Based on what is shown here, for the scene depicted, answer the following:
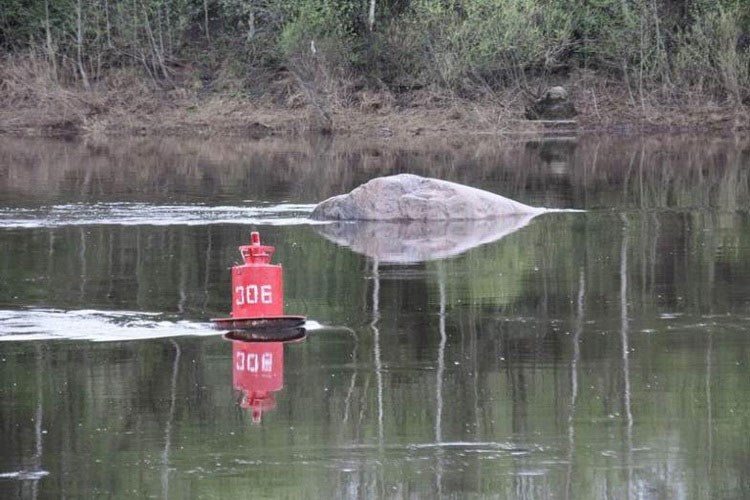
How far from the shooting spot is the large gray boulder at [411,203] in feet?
69.5

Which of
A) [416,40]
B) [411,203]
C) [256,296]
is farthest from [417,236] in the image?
[416,40]

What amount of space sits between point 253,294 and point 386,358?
1.53 metres

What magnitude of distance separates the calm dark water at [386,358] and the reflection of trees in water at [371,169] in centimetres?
234

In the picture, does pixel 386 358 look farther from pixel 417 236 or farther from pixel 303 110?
pixel 303 110

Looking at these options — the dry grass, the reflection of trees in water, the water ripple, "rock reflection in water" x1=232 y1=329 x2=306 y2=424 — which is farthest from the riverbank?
"rock reflection in water" x1=232 y1=329 x2=306 y2=424

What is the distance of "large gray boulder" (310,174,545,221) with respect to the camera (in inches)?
834

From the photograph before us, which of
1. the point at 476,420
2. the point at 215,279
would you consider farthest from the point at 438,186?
the point at 476,420

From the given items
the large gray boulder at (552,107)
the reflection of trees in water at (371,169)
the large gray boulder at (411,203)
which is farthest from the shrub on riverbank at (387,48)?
the large gray boulder at (411,203)

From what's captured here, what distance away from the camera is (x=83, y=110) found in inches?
1893

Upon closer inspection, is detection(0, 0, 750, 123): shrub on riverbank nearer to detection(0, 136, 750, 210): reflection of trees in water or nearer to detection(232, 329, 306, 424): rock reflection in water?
detection(0, 136, 750, 210): reflection of trees in water

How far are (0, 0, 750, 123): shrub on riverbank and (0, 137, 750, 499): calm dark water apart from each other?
25.1 metres

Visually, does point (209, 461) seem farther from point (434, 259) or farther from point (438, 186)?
point (438, 186)

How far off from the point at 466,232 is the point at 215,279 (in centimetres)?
484

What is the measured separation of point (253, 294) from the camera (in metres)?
12.4
